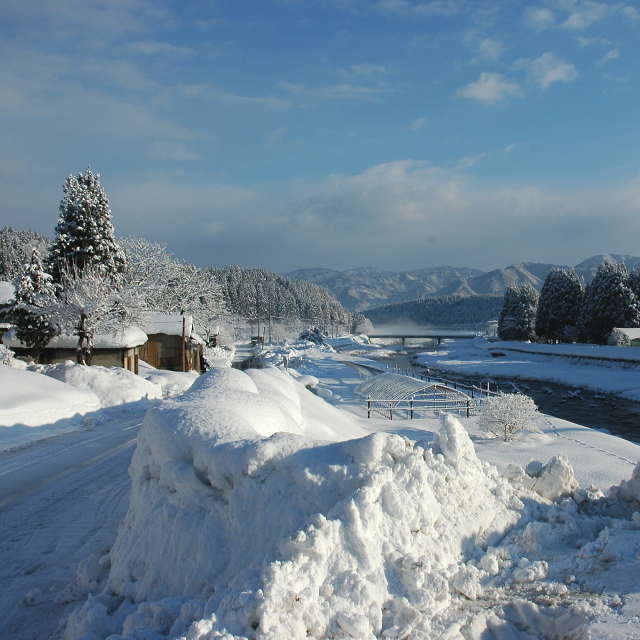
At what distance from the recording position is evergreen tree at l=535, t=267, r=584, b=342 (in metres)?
59.2

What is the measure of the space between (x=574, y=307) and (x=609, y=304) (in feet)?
26.0

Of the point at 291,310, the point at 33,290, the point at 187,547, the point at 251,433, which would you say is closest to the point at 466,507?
the point at 251,433

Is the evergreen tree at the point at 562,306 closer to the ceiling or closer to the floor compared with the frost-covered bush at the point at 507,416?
A: closer to the ceiling

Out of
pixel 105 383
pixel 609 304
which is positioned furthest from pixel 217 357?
pixel 609 304

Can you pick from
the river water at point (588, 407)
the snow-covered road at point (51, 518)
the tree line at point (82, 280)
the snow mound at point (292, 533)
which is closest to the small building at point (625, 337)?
the river water at point (588, 407)

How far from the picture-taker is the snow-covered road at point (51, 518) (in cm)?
465

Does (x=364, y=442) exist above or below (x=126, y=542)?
above

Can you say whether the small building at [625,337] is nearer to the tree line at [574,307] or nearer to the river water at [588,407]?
the tree line at [574,307]

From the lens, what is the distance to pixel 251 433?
5.14m

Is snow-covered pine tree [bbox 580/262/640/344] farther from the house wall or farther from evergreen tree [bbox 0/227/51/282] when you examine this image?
evergreen tree [bbox 0/227/51/282]

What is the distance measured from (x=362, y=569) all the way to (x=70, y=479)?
7.38 m

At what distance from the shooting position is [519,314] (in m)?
68.7

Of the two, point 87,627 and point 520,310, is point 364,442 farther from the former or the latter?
point 520,310

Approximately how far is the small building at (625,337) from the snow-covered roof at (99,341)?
44.1m
